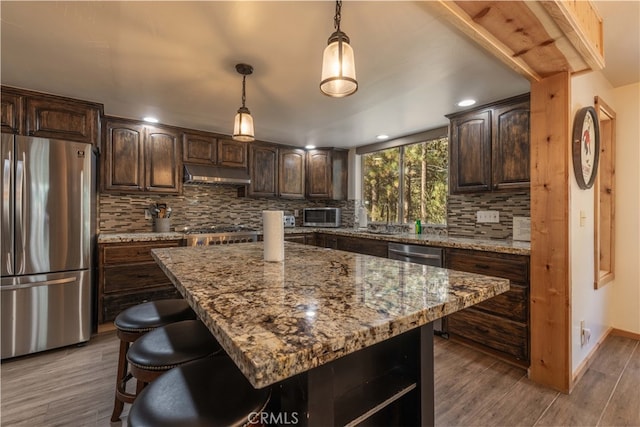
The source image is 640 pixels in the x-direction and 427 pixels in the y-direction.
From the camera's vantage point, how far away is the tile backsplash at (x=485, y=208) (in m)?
2.75

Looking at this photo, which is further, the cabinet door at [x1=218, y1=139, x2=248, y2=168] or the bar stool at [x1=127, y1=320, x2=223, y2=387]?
the cabinet door at [x1=218, y1=139, x2=248, y2=168]

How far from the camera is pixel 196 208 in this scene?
12.7 ft

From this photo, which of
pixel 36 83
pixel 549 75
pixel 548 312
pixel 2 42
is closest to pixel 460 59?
pixel 549 75

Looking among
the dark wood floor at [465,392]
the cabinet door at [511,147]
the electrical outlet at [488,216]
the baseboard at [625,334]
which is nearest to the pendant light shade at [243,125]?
the dark wood floor at [465,392]

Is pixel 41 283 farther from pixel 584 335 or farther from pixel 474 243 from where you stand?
pixel 584 335

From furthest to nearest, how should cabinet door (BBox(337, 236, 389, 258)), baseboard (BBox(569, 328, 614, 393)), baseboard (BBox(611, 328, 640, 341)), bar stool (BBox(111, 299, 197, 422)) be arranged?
cabinet door (BBox(337, 236, 389, 258)) → baseboard (BBox(611, 328, 640, 341)) → baseboard (BBox(569, 328, 614, 393)) → bar stool (BBox(111, 299, 197, 422))

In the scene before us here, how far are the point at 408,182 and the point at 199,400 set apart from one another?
3.66 metres

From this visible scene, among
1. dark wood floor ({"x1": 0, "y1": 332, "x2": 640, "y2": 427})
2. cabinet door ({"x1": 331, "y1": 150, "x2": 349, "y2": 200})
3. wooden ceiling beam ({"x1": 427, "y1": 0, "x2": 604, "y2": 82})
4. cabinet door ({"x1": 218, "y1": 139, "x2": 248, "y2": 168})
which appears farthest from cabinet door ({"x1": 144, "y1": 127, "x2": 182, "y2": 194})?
wooden ceiling beam ({"x1": 427, "y1": 0, "x2": 604, "y2": 82})


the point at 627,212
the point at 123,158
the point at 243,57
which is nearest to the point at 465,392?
the point at 627,212

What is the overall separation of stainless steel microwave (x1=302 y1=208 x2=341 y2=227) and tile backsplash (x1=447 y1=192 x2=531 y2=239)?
171 cm

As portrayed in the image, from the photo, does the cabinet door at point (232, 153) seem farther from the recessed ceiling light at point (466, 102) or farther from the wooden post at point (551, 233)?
the wooden post at point (551, 233)

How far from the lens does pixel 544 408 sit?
1703 mm

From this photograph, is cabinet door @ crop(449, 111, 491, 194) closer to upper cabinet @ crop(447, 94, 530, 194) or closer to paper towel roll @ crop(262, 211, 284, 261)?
upper cabinet @ crop(447, 94, 530, 194)

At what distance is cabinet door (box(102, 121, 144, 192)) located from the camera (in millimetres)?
3049
